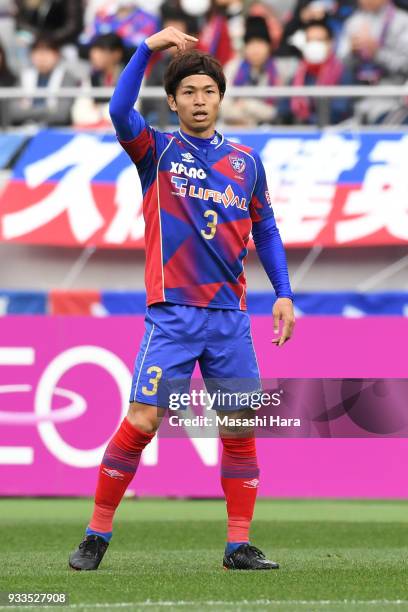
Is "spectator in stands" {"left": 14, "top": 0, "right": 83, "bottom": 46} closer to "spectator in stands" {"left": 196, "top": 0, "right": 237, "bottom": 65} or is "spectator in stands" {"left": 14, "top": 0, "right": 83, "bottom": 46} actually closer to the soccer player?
"spectator in stands" {"left": 196, "top": 0, "right": 237, "bottom": 65}

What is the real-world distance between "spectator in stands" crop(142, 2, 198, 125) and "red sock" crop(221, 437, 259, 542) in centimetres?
677

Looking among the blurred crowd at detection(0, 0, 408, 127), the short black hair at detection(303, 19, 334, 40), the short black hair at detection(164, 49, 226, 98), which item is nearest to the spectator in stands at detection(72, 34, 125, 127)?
Result: the blurred crowd at detection(0, 0, 408, 127)

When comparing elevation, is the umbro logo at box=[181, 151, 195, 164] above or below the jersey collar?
below

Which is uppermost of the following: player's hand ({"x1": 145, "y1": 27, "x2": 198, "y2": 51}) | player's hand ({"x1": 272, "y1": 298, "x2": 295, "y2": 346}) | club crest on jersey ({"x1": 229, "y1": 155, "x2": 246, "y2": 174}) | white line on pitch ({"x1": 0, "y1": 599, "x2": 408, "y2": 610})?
player's hand ({"x1": 145, "y1": 27, "x2": 198, "y2": 51})

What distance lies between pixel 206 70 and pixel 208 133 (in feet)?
0.96

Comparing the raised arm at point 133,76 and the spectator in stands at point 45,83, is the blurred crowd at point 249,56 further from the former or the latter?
the raised arm at point 133,76

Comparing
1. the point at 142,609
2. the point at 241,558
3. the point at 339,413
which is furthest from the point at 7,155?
the point at 142,609

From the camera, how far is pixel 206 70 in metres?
6.13

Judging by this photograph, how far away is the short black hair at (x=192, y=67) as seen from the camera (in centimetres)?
612

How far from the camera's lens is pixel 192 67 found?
20.1 ft

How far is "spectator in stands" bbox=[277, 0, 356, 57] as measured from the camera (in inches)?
560

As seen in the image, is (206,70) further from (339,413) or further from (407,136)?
(407,136)

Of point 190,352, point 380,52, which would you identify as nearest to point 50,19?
point 380,52

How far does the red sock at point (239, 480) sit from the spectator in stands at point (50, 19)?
9909 mm
